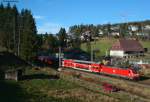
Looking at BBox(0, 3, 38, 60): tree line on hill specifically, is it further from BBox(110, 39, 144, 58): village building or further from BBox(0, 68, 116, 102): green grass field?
BBox(110, 39, 144, 58): village building

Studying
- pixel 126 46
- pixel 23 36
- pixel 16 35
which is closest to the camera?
pixel 23 36

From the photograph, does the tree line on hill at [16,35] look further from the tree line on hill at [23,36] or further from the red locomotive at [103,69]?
the red locomotive at [103,69]

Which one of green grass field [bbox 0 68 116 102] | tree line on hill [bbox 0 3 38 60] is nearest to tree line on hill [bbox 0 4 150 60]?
tree line on hill [bbox 0 3 38 60]

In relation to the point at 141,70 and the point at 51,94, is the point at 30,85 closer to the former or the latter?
the point at 51,94

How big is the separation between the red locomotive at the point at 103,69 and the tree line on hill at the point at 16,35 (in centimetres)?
900

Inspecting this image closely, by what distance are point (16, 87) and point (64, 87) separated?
→ 5.99 metres

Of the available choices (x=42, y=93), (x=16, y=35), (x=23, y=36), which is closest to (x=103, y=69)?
(x=23, y=36)

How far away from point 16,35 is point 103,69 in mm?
46734

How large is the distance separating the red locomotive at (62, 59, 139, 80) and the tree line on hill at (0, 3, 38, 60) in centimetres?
900

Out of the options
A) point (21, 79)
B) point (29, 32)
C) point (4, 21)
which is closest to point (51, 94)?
point (21, 79)

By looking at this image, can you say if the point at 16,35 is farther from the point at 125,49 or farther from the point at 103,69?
the point at 103,69

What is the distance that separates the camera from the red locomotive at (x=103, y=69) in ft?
174

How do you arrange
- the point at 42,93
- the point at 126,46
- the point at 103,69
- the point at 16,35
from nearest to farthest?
the point at 42,93 → the point at 103,69 → the point at 16,35 → the point at 126,46

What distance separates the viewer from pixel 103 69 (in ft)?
200
